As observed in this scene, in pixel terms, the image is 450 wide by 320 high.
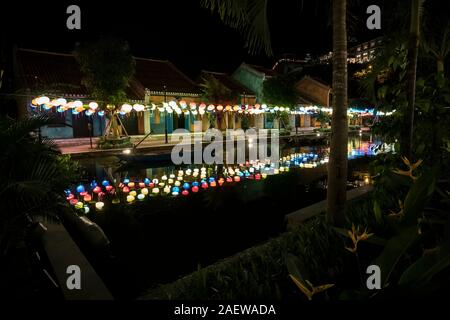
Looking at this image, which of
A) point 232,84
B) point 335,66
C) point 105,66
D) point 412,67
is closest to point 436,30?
point 412,67

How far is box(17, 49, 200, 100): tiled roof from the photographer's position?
823 inches

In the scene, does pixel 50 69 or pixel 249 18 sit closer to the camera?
pixel 249 18

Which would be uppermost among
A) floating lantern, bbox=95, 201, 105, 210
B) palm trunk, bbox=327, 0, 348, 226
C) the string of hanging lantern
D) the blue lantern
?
the string of hanging lantern

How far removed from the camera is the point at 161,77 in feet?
95.3

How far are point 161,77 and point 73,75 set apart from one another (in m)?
7.99

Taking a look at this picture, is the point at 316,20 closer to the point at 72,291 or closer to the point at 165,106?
the point at 72,291

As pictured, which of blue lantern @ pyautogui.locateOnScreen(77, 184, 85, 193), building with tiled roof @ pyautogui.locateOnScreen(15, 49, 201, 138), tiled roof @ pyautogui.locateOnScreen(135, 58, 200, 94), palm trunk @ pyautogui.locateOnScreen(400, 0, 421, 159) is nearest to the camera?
palm trunk @ pyautogui.locateOnScreen(400, 0, 421, 159)

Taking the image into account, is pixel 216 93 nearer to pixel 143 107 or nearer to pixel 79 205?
pixel 143 107

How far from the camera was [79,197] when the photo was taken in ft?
34.4

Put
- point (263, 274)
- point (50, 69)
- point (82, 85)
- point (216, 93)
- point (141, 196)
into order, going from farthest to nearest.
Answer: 1. point (216, 93)
2. point (50, 69)
3. point (82, 85)
4. point (141, 196)
5. point (263, 274)

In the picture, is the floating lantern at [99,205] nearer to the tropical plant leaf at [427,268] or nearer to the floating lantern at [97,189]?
the floating lantern at [97,189]

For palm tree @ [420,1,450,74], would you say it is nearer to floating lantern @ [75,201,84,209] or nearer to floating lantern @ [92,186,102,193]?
floating lantern @ [75,201,84,209]

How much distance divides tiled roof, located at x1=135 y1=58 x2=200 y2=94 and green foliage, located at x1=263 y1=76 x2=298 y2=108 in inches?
275

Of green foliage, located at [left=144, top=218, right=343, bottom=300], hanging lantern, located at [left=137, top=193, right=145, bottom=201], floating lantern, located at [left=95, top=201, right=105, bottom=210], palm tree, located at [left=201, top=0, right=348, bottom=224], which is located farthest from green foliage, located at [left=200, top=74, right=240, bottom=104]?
green foliage, located at [left=144, top=218, right=343, bottom=300]
